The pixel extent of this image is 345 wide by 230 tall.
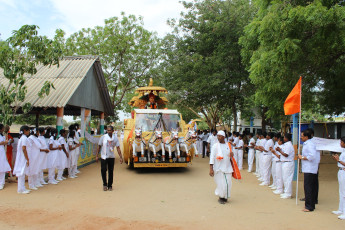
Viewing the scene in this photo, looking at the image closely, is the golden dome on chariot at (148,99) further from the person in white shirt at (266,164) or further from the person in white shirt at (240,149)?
the person in white shirt at (266,164)

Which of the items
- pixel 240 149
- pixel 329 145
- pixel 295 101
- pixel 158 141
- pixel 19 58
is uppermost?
pixel 19 58

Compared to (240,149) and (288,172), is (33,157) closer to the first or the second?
(288,172)

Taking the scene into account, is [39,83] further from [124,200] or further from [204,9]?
[204,9]

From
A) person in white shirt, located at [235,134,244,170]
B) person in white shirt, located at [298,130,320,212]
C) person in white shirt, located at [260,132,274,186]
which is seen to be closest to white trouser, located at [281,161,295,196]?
person in white shirt, located at [298,130,320,212]

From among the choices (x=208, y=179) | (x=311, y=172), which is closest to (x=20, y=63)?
(x=208, y=179)

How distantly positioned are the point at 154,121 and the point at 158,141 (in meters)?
1.68

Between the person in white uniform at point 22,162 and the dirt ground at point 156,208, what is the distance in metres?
0.32

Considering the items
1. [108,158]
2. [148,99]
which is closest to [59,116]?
[108,158]

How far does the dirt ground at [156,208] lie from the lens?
17.9ft

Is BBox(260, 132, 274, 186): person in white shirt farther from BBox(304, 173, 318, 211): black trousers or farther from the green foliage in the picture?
the green foliage

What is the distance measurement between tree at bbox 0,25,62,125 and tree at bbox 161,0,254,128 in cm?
847

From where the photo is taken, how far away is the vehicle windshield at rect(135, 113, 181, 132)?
12000 mm

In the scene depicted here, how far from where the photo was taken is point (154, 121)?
12211mm

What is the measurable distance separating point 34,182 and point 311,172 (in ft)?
24.3
